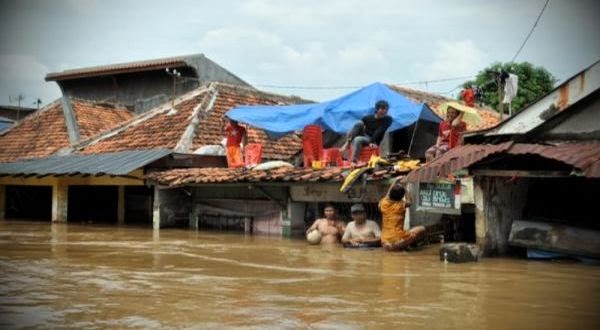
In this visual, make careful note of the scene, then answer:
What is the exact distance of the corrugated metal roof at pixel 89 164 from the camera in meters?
15.4

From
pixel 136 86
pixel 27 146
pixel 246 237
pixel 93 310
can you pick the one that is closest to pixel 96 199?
pixel 27 146

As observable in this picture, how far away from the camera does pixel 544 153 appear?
26.8ft

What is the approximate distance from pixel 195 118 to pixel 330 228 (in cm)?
747

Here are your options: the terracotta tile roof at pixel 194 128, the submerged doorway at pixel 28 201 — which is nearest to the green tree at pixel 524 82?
the terracotta tile roof at pixel 194 128

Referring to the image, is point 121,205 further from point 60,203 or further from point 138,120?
point 138,120

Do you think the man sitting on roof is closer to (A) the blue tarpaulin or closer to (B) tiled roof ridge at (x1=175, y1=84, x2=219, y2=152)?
(A) the blue tarpaulin

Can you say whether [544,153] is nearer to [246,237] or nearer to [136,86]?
[246,237]

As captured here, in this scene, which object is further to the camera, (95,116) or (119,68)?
(119,68)

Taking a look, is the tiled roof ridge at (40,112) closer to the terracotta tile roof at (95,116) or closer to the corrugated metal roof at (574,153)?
the terracotta tile roof at (95,116)

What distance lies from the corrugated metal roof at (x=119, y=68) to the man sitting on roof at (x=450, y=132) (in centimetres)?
1452

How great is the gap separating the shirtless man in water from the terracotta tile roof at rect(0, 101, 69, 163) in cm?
1237

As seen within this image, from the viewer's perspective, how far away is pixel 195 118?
58.0ft

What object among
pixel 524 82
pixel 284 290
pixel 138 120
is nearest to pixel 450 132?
pixel 284 290

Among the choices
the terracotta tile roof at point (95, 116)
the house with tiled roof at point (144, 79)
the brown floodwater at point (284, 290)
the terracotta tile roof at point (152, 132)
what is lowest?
the brown floodwater at point (284, 290)
